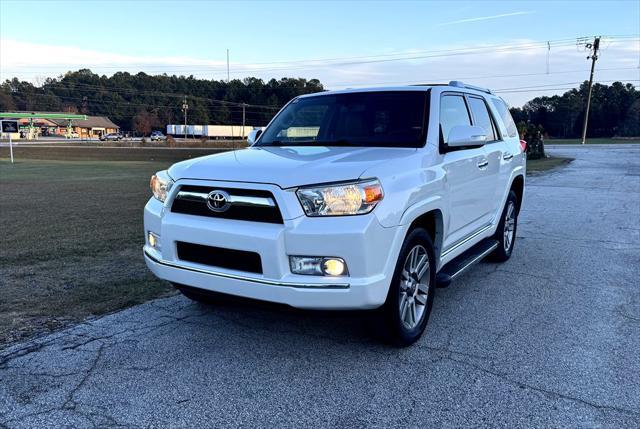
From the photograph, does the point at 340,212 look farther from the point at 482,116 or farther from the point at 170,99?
the point at 170,99

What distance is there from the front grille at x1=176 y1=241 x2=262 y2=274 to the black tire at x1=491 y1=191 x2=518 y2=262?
3.74 meters

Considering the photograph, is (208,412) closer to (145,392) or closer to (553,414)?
(145,392)

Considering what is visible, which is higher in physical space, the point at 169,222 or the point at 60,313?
the point at 169,222

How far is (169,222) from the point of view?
12.2 ft

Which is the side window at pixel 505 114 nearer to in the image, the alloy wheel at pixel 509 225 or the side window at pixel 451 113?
the alloy wheel at pixel 509 225

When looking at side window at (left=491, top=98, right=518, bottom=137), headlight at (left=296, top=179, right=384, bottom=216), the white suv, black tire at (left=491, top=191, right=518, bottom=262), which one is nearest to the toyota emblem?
the white suv

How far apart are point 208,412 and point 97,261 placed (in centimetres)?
406

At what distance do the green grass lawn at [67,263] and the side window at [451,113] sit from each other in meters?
3.18

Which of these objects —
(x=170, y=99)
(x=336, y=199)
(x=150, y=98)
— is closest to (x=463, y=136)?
(x=336, y=199)

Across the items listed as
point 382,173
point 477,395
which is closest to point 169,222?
→ point 382,173

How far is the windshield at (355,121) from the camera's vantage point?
446 centimetres

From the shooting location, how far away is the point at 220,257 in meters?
3.54

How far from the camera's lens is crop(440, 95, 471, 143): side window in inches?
181

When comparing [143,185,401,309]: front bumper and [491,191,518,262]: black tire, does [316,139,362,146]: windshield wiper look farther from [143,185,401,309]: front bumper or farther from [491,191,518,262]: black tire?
[491,191,518,262]: black tire
